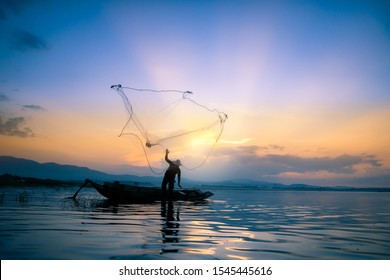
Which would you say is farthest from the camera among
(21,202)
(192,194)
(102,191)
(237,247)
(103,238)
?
(192,194)

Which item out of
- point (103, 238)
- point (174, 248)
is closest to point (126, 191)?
point (103, 238)

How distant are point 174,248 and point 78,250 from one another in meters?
2.75

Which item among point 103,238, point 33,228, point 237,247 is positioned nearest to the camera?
point 237,247

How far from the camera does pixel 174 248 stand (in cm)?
1001

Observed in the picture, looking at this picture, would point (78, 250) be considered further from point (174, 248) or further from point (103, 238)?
point (174, 248)

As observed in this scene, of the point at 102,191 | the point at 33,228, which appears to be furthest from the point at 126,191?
the point at 33,228

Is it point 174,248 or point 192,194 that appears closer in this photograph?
point 174,248

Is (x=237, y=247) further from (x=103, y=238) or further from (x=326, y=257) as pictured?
(x=103, y=238)

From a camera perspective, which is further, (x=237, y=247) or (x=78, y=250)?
(x=237, y=247)
